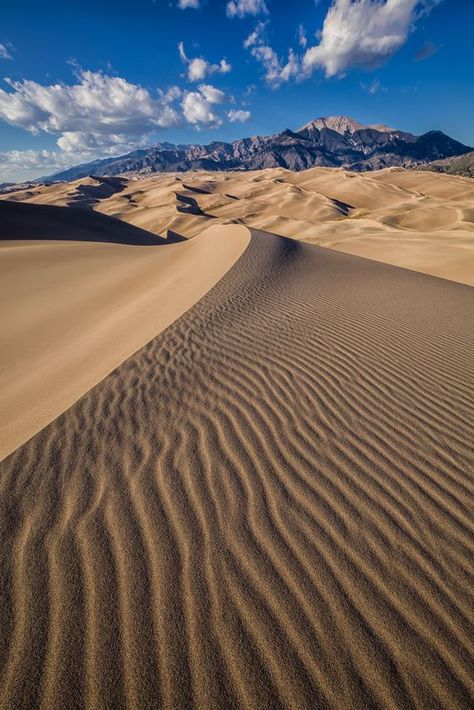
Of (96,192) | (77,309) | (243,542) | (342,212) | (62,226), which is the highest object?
(96,192)

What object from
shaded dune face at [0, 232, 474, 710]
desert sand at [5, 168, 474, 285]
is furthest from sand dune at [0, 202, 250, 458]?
desert sand at [5, 168, 474, 285]

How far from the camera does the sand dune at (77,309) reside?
4.79 metres

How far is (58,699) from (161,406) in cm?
243

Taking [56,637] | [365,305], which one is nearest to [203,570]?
[56,637]

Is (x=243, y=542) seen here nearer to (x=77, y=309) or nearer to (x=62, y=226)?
(x=77, y=309)

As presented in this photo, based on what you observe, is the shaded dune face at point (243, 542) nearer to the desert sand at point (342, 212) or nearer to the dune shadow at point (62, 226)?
the desert sand at point (342, 212)

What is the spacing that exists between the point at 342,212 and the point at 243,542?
62458 mm

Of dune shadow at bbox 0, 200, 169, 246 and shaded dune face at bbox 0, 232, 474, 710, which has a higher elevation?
dune shadow at bbox 0, 200, 169, 246

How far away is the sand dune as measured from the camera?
479cm

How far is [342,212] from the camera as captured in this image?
56969 mm

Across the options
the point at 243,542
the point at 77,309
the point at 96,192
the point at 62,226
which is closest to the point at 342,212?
the point at 62,226

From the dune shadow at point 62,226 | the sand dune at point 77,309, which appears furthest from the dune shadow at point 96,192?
the sand dune at point 77,309

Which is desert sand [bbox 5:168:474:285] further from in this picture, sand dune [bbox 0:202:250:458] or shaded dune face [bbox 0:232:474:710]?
shaded dune face [bbox 0:232:474:710]

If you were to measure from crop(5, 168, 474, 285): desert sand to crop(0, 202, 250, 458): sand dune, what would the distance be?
10.9 m
